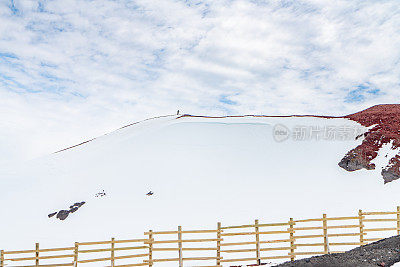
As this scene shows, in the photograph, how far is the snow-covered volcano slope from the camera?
2038 cm

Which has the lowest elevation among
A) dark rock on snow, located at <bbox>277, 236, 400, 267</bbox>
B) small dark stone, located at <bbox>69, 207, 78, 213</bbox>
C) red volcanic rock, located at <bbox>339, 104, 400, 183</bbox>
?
dark rock on snow, located at <bbox>277, 236, 400, 267</bbox>

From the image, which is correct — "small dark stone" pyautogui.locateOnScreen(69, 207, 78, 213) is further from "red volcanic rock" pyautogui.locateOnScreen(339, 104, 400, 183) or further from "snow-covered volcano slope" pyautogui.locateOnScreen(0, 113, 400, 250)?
"red volcanic rock" pyautogui.locateOnScreen(339, 104, 400, 183)

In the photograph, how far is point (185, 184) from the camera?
23797 millimetres

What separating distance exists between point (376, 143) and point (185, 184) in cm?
1432

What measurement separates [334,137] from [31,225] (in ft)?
75.6

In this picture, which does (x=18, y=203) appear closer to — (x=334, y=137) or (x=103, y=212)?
(x=103, y=212)

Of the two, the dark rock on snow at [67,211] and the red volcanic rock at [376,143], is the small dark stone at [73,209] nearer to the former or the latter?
the dark rock on snow at [67,211]

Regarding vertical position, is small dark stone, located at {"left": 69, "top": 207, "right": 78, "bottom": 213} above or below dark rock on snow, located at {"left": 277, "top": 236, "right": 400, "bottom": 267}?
above

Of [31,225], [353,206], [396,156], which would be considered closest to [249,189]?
[353,206]

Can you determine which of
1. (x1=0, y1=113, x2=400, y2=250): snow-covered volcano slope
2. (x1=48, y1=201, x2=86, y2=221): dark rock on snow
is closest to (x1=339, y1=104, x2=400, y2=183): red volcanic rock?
(x1=0, y1=113, x2=400, y2=250): snow-covered volcano slope

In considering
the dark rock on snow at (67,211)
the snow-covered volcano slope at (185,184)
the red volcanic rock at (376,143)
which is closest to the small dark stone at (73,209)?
the dark rock on snow at (67,211)

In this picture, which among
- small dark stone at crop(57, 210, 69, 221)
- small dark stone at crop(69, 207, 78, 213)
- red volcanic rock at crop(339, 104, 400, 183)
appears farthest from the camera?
red volcanic rock at crop(339, 104, 400, 183)

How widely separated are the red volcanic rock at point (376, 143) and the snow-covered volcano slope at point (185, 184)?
2.39ft

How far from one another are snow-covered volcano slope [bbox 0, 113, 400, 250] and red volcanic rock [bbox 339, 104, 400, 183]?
0.73 metres
